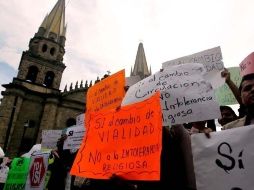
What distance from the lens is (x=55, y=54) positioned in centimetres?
3512

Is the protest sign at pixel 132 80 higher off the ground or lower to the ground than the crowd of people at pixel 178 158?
higher

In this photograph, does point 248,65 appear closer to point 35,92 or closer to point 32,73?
point 35,92

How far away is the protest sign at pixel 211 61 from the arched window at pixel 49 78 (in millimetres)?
31295

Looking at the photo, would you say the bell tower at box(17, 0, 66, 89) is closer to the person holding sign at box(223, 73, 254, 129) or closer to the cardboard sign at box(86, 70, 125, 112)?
the cardboard sign at box(86, 70, 125, 112)

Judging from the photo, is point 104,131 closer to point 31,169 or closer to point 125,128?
point 125,128

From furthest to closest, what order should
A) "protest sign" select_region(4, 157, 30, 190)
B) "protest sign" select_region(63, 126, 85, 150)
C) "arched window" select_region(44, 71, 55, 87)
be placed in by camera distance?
"arched window" select_region(44, 71, 55, 87) < "protest sign" select_region(4, 157, 30, 190) < "protest sign" select_region(63, 126, 85, 150)

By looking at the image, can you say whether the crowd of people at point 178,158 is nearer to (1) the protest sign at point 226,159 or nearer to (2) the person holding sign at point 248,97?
(2) the person holding sign at point 248,97

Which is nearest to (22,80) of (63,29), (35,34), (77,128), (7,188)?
(35,34)

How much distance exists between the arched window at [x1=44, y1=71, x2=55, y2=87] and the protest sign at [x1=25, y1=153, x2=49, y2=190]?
27709 mm

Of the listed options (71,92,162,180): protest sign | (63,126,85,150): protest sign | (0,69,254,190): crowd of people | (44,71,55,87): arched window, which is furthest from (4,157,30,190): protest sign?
(44,71,55,87): arched window

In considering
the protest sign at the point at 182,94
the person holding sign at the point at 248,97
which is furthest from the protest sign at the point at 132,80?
the person holding sign at the point at 248,97

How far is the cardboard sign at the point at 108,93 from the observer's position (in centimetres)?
399

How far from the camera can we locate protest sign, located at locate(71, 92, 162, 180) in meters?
2.47

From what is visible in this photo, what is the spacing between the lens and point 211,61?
3.67m
